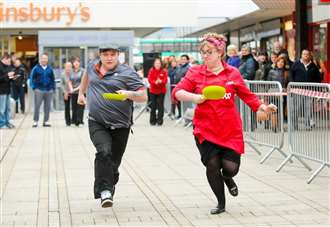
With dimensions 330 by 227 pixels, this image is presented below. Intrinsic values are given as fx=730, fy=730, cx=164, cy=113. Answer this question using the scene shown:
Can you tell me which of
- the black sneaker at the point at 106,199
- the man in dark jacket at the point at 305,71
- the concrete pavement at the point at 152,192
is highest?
the man in dark jacket at the point at 305,71

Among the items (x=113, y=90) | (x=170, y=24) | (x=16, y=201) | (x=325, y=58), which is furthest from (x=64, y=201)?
(x=170, y=24)

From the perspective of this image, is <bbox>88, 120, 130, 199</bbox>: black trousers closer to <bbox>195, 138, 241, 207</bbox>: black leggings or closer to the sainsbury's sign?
<bbox>195, 138, 241, 207</bbox>: black leggings

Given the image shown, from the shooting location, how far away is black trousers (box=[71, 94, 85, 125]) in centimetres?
1848

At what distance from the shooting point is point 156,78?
18.8 m

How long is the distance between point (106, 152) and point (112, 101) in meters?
0.56

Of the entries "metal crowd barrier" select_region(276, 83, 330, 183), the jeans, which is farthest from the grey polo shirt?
the jeans

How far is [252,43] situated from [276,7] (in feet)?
27.0

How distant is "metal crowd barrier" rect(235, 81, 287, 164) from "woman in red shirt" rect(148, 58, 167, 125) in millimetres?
6873

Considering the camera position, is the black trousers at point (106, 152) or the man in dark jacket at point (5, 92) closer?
the black trousers at point (106, 152)

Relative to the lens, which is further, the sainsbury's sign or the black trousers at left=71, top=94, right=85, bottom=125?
the sainsbury's sign

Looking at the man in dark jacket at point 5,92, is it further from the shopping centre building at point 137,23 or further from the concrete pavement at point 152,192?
the concrete pavement at point 152,192

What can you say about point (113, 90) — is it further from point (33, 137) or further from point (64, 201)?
point (33, 137)

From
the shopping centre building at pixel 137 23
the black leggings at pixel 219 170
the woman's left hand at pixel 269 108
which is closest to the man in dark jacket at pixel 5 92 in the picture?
the shopping centre building at pixel 137 23

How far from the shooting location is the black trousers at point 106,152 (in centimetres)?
729
